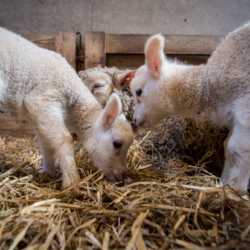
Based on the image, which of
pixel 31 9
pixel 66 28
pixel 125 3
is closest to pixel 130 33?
pixel 125 3

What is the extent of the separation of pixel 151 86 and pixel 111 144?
2.80ft

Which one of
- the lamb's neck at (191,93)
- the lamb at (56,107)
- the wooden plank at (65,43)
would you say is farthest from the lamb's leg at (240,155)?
the wooden plank at (65,43)

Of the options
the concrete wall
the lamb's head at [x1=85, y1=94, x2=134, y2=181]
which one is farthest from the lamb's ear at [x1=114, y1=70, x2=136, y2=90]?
the lamb's head at [x1=85, y1=94, x2=134, y2=181]

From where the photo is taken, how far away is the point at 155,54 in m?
2.57

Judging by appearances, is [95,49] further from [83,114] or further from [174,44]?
[83,114]

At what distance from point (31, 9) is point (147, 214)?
15.1 feet

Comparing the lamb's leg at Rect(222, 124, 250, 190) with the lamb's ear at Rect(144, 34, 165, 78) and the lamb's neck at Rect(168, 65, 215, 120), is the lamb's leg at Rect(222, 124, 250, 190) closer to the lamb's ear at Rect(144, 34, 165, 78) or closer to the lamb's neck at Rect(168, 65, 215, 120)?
the lamb's neck at Rect(168, 65, 215, 120)

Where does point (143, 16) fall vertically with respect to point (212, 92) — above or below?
above

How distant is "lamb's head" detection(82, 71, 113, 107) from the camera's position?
12.0 ft

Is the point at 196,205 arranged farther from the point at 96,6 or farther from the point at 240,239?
the point at 96,6

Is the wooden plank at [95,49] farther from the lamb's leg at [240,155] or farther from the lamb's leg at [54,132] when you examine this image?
the lamb's leg at [240,155]

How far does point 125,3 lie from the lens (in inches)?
181

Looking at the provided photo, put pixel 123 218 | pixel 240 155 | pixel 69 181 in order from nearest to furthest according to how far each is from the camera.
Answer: pixel 123 218, pixel 240 155, pixel 69 181

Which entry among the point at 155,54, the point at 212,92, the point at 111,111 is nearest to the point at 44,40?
the point at 155,54
